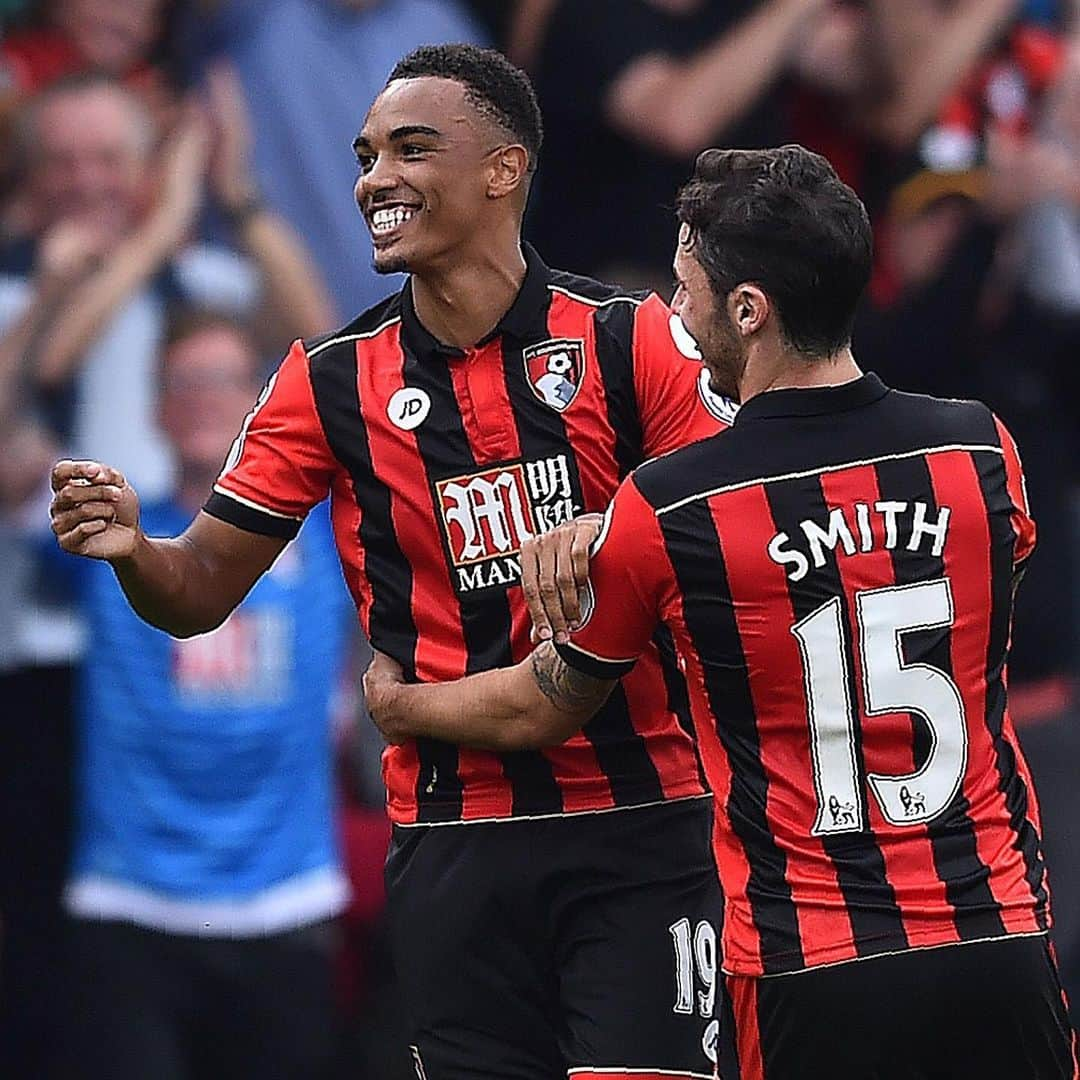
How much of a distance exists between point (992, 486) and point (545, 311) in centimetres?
95

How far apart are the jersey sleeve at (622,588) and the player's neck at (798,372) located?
0.25 m

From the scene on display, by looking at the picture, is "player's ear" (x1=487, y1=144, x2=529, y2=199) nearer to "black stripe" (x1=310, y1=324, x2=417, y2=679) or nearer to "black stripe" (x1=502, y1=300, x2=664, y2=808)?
"black stripe" (x1=502, y1=300, x2=664, y2=808)

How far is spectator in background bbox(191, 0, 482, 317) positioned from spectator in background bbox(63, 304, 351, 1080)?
2.00 feet

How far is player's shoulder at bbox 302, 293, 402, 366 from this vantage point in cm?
416

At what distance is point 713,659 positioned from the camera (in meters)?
3.52

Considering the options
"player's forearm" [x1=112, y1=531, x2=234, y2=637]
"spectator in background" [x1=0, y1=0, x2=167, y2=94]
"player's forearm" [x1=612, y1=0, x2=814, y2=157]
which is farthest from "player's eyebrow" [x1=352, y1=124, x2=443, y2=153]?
"player's forearm" [x1=612, y1=0, x2=814, y2=157]

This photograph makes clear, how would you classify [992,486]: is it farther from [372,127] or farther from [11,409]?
[11,409]

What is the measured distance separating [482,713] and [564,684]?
0.71 ft

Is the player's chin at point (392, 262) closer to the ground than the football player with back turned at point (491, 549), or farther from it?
farther from it

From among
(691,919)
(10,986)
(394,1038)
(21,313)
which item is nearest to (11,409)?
(21,313)

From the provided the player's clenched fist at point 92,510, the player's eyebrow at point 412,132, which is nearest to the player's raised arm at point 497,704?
the player's clenched fist at point 92,510

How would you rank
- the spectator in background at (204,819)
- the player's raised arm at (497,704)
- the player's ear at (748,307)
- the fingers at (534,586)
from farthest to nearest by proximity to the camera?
1. the spectator in background at (204,819)
2. the player's raised arm at (497,704)
3. the fingers at (534,586)
4. the player's ear at (748,307)

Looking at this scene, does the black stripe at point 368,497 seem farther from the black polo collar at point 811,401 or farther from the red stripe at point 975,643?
the red stripe at point 975,643

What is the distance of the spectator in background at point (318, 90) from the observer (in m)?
6.88
